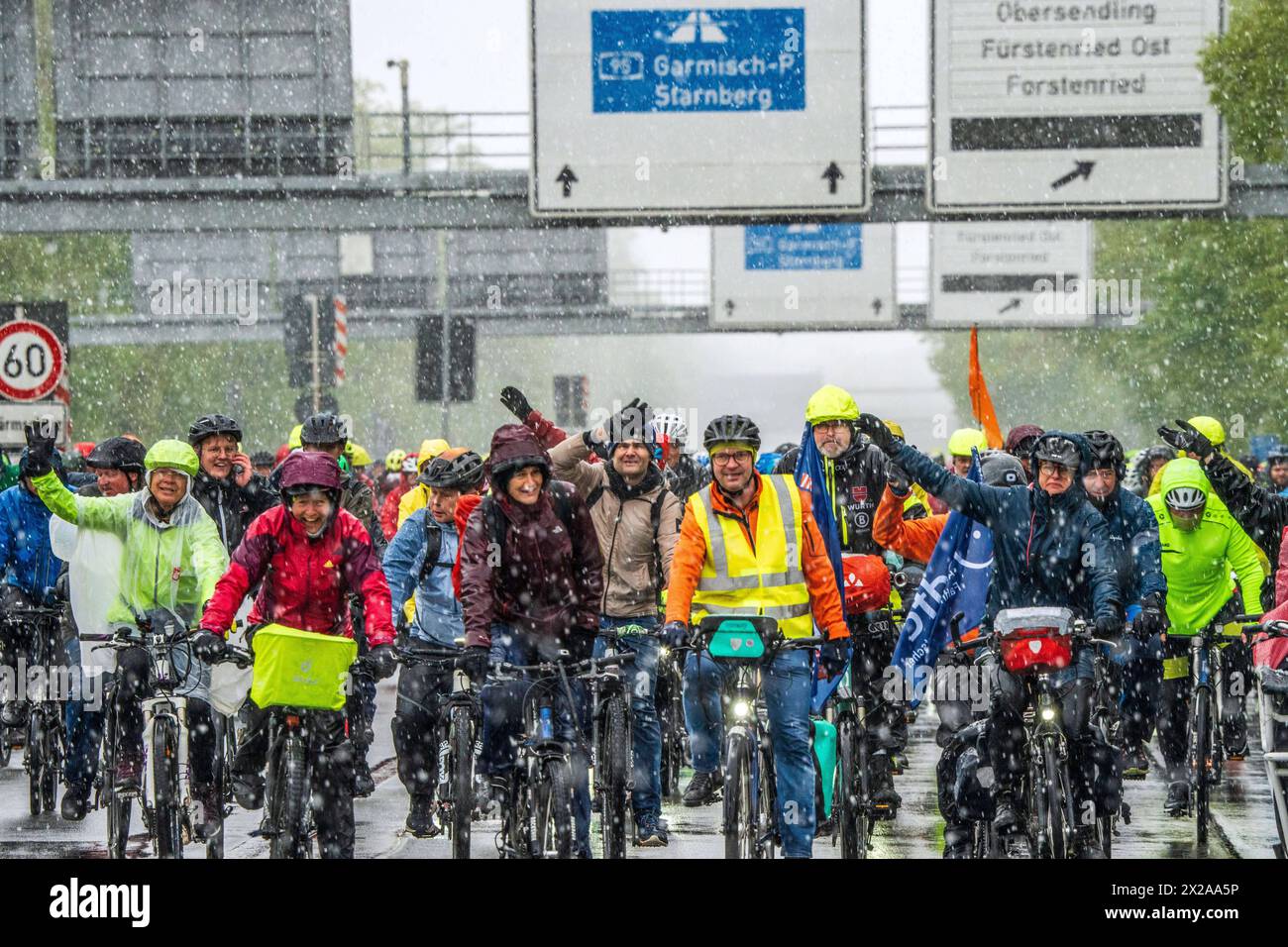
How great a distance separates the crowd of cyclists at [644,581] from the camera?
8.55 meters

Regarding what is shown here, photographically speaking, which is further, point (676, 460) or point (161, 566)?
point (676, 460)

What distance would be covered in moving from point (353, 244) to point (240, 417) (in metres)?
5.88

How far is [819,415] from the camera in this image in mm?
10094

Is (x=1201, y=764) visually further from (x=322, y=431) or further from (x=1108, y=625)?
(x=322, y=431)

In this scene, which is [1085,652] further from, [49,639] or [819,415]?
[49,639]

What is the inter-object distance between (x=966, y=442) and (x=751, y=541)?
552 centimetres

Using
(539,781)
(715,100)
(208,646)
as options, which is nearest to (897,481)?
(539,781)

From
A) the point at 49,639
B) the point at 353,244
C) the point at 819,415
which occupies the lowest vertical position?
the point at 49,639

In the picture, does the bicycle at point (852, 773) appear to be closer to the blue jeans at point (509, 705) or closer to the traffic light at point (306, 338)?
the blue jeans at point (509, 705)

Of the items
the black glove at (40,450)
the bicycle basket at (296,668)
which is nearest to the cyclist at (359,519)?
the black glove at (40,450)

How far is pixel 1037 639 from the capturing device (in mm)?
8344

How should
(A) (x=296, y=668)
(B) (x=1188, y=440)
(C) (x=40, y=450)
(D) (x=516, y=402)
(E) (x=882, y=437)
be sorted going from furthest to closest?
1. (D) (x=516, y=402)
2. (B) (x=1188, y=440)
3. (C) (x=40, y=450)
4. (E) (x=882, y=437)
5. (A) (x=296, y=668)

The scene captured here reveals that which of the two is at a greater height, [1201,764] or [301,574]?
[301,574]
